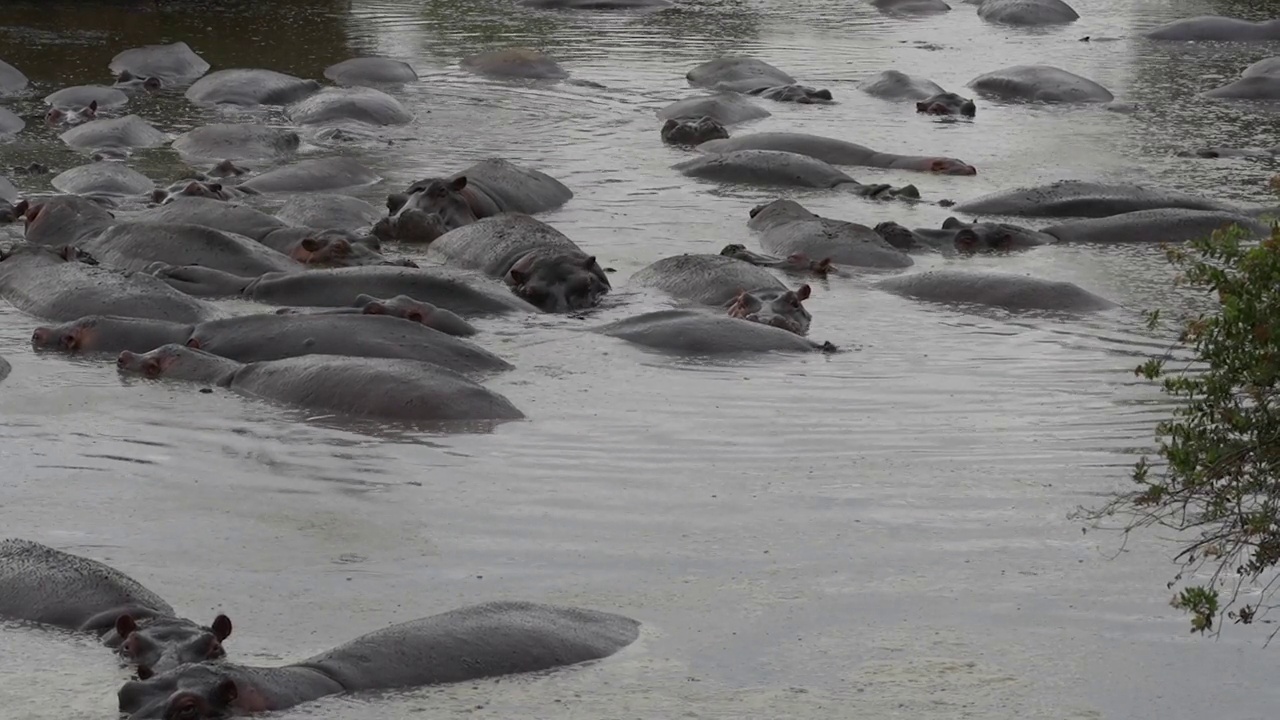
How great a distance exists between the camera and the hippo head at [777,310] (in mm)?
9148

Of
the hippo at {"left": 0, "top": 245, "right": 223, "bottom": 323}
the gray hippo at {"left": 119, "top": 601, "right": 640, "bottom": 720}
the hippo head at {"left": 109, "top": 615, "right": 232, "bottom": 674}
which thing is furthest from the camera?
the hippo at {"left": 0, "top": 245, "right": 223, "bottom": 323}

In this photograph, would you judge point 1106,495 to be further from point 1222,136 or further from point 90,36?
point 90,36

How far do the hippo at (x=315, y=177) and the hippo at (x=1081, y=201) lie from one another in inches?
154

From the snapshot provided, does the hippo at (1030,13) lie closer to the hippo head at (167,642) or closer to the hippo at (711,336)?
the hippo at (711,336)

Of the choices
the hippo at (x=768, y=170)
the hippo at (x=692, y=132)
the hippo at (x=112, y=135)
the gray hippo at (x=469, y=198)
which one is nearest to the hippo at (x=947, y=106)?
the hippo at (x=692, y=132)

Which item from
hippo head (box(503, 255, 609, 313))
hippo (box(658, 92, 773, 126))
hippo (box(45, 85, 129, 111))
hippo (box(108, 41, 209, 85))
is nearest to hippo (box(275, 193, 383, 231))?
hippo head (box(503, 255, 609, 313))

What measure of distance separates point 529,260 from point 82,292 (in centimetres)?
218

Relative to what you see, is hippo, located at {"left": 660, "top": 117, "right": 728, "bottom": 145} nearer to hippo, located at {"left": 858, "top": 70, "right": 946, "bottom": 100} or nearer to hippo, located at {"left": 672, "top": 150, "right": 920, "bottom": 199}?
hippo, located at {"left": 672, "top": 150, "right": 920, "bottom": 199}

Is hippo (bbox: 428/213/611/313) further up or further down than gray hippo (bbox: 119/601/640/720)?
further down

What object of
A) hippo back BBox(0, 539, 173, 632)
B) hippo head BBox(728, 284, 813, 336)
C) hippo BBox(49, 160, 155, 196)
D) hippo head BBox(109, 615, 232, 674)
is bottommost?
hippo BBox(49, 160, 155, 196)

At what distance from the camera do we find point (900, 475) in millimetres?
6965

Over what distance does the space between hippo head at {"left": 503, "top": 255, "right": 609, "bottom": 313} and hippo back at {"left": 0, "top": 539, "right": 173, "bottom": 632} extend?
421cm

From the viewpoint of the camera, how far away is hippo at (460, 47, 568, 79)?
17656 millimetres

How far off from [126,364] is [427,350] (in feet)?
4.13
